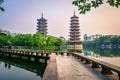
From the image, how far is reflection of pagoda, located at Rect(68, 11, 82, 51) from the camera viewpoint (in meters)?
116

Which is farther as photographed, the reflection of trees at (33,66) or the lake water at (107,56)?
the lake water at (107,56)

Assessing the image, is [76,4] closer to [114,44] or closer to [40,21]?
[40,21]

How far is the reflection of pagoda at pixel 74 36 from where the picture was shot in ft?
382

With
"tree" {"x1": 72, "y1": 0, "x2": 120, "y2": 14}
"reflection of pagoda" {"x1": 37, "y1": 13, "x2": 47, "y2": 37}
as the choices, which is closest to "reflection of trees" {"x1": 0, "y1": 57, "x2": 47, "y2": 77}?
"tree" {"x1": 72, "y1": 0, "x2": 120, "y2": 14}

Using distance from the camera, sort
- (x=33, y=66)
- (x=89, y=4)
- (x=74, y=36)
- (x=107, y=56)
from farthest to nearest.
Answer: (x=74, y=36) → (x=107, y=56) → (x=33, y=66) → (x=89, y=4)

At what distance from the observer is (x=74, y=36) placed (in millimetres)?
119938

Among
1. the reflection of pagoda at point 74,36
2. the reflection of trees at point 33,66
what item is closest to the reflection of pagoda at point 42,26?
the reflection of pagoda at point 74,36

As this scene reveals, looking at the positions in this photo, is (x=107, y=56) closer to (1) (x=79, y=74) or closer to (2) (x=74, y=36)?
(1) (x=79, y=74)

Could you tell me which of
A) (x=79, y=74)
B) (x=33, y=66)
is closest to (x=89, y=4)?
(x=79, y=74)

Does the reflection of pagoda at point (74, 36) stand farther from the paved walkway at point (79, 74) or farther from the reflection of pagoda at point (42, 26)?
the paved walkway at point (79, 74)

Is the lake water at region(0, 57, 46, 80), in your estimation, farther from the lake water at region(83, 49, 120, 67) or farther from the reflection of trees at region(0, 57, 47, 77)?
the lake water at region(83, 49, 120, 67)

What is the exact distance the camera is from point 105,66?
405 inches

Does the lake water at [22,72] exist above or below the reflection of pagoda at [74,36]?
below

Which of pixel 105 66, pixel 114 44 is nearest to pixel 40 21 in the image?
pixel 114 44
